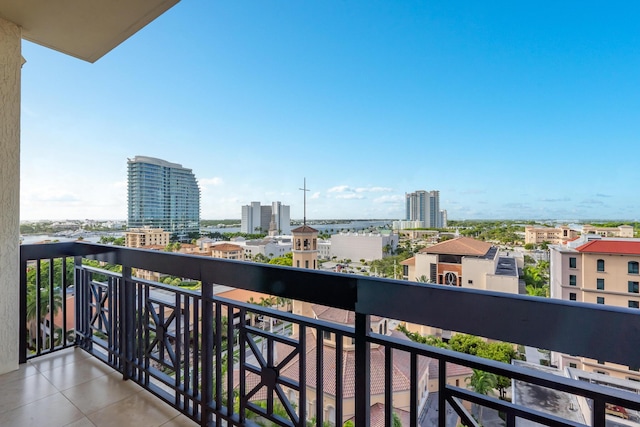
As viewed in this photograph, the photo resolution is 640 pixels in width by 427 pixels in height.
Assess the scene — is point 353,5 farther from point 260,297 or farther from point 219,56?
point 260,297

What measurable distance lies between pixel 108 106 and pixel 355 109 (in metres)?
5.86

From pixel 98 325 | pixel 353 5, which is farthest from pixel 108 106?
pixel 353 5

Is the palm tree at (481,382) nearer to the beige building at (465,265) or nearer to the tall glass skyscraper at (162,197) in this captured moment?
the beige building at (465,265)

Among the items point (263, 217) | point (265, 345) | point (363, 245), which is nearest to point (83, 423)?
point (265, 345)

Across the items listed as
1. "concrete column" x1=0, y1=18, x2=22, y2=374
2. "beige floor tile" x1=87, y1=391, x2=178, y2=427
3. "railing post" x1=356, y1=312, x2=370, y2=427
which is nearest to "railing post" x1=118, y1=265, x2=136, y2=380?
"beige floor tile" x1=87, y1=391, x2=178, y2=427

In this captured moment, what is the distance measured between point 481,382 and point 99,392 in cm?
217

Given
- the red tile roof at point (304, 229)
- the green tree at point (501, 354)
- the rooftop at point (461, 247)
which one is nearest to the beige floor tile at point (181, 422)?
the green tree at point (501, 354)

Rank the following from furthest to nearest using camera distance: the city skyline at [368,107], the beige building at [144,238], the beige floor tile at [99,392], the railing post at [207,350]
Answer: the city skyline at [368,107], the beige building at [144,238], the beige floor tile at [99,392], the railing post at [207,350]

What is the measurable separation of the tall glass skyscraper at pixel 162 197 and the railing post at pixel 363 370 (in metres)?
2.92

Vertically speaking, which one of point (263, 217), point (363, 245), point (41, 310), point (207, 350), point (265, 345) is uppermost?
point (263, 217)

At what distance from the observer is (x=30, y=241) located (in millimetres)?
2258

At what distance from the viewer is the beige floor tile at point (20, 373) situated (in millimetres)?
1932

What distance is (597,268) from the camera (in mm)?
1785

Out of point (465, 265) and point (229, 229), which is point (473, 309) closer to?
point (465, 265)
